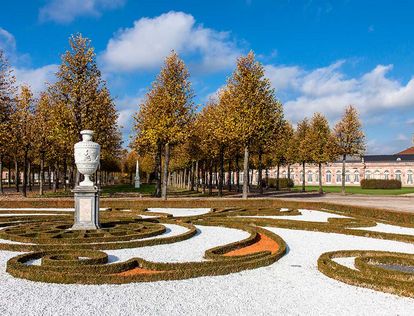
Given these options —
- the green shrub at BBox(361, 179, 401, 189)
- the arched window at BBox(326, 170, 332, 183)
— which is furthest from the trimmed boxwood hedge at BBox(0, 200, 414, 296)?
A: the arched window at BBox(326, 170, 332, 183)

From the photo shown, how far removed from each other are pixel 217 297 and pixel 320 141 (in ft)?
163

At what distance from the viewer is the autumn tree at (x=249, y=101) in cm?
3522

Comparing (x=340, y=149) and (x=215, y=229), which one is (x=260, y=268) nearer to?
(x=215, y=229)

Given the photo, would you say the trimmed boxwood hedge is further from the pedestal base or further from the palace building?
the palace building

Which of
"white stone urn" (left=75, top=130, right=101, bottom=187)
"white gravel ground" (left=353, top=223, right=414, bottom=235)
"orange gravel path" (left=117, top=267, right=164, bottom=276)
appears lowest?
"white gravel ground" (left=353, top=223, right=414, bottom=235)

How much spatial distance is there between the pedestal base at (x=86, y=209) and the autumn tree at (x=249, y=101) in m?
20.9

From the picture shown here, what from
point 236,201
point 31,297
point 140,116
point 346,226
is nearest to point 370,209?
point 346,226

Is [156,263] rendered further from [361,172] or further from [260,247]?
[361,172]

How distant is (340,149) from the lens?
50844 millimetres

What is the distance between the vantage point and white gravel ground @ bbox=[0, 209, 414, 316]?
720 cm

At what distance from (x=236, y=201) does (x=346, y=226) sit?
11.1 m

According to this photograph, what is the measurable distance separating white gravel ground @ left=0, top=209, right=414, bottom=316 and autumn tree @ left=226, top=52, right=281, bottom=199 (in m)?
25.4

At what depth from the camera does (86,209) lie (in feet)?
49.6

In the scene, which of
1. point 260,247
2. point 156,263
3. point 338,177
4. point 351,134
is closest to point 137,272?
point 156,263
